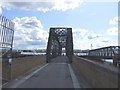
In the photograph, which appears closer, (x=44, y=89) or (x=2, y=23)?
(x=44, y=89)

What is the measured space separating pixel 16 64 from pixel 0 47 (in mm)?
41984

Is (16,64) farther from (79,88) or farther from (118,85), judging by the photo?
(118,85)

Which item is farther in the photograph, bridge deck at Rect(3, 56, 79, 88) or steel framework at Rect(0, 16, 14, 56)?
steel framework at Rect(0, 16, 14, 56)

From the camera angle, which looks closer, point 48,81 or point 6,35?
point 48,81

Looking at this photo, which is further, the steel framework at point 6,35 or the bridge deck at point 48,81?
the steel framework at point 6,35

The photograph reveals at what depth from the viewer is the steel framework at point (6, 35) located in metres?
60.2

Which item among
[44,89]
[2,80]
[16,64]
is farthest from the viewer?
[16,64]

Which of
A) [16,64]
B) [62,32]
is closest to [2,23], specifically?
[62,32]

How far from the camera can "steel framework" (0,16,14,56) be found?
197 feet

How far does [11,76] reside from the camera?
47.4ft

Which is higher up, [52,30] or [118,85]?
→ [52,30]

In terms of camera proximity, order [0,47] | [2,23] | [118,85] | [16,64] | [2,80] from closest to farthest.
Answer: [118,85] → [2,80] → [16,64] → [0,47] → [2,23]

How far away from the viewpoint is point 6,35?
65562mm

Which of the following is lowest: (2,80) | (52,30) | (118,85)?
(2,80)
